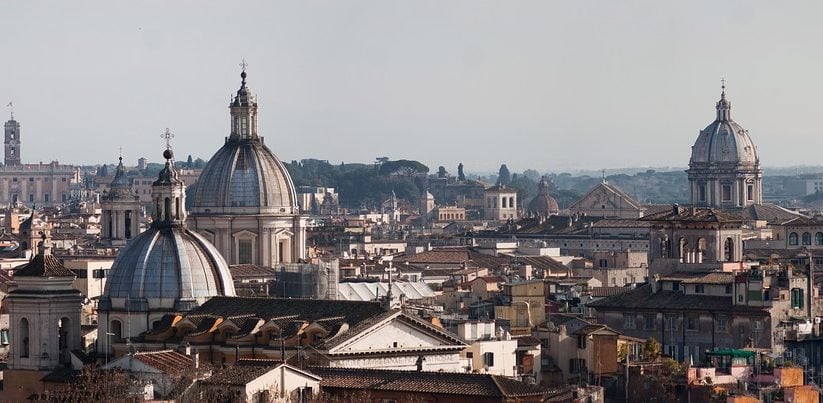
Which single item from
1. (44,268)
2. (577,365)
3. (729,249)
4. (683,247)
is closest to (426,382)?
(44,268)

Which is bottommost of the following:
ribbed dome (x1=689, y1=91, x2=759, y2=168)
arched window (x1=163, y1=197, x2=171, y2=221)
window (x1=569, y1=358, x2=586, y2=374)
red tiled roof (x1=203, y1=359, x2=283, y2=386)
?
window (x1=569, y1=358, x2=586, y2=374)

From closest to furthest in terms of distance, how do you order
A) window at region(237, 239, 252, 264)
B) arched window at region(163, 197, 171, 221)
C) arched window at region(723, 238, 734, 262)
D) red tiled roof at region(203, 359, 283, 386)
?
red tiled roof at region(203, 359, 283, 386)
arched window at region(163, 197, 171, 221)
arched window at region(723, 238, 734, 262)
window at region(237, 239, 252, 264)

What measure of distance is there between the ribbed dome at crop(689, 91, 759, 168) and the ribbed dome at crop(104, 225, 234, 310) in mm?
81158

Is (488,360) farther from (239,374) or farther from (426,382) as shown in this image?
(239,374)

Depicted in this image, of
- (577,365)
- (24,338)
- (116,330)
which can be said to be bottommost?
(577,365)

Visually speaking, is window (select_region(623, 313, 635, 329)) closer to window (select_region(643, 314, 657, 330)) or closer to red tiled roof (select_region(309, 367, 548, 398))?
window (select_region(643, 314, 657, 330))

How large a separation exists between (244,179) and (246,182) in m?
0.10

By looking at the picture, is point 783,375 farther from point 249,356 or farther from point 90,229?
point 90,229

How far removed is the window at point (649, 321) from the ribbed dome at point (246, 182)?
57.0ft

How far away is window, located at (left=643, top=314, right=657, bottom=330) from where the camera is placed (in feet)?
233

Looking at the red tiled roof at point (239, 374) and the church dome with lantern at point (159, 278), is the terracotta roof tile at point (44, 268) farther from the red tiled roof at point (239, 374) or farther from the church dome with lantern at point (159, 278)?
the red tiled roof at point (239, 374)

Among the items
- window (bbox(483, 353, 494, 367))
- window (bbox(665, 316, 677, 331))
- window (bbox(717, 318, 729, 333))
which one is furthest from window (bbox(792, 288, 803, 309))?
window (bbox(483, 353, 494, 367))

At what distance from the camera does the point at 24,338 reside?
6128 cm

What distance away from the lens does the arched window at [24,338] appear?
61.1m
